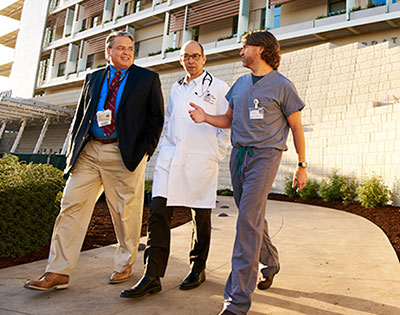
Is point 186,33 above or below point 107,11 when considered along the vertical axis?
below

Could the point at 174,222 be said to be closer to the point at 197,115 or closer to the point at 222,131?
the point at 222,131

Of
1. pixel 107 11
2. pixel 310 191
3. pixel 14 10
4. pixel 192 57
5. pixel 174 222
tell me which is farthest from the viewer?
pixel 14 10

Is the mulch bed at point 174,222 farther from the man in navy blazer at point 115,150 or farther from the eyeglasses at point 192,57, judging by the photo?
the eyeglasses at point 192,57

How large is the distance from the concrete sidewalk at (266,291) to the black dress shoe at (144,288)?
0.16 ft

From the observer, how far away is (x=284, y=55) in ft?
46.6

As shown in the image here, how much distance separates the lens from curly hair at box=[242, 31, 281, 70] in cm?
256

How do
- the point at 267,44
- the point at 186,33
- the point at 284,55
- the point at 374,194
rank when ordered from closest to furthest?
the point at 267,44 → the point at 374,194 → the point at 284,55 → the point at 186,33

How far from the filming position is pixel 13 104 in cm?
2505

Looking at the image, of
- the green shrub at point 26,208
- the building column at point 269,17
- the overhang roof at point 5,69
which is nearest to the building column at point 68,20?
the overhang roof at point 5,69

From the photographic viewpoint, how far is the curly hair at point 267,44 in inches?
101

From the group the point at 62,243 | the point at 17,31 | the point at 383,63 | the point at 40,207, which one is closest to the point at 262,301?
the point at 62,243

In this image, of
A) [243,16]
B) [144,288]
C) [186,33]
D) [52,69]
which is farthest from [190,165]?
[52,69]

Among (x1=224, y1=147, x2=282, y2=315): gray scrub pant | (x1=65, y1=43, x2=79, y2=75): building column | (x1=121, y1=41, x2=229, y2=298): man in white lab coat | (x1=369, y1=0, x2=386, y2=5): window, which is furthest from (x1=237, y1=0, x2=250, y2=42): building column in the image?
(x1=224, y1=147, x2=282, y2=315): gray scrub pant

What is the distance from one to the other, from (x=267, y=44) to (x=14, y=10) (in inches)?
1903
